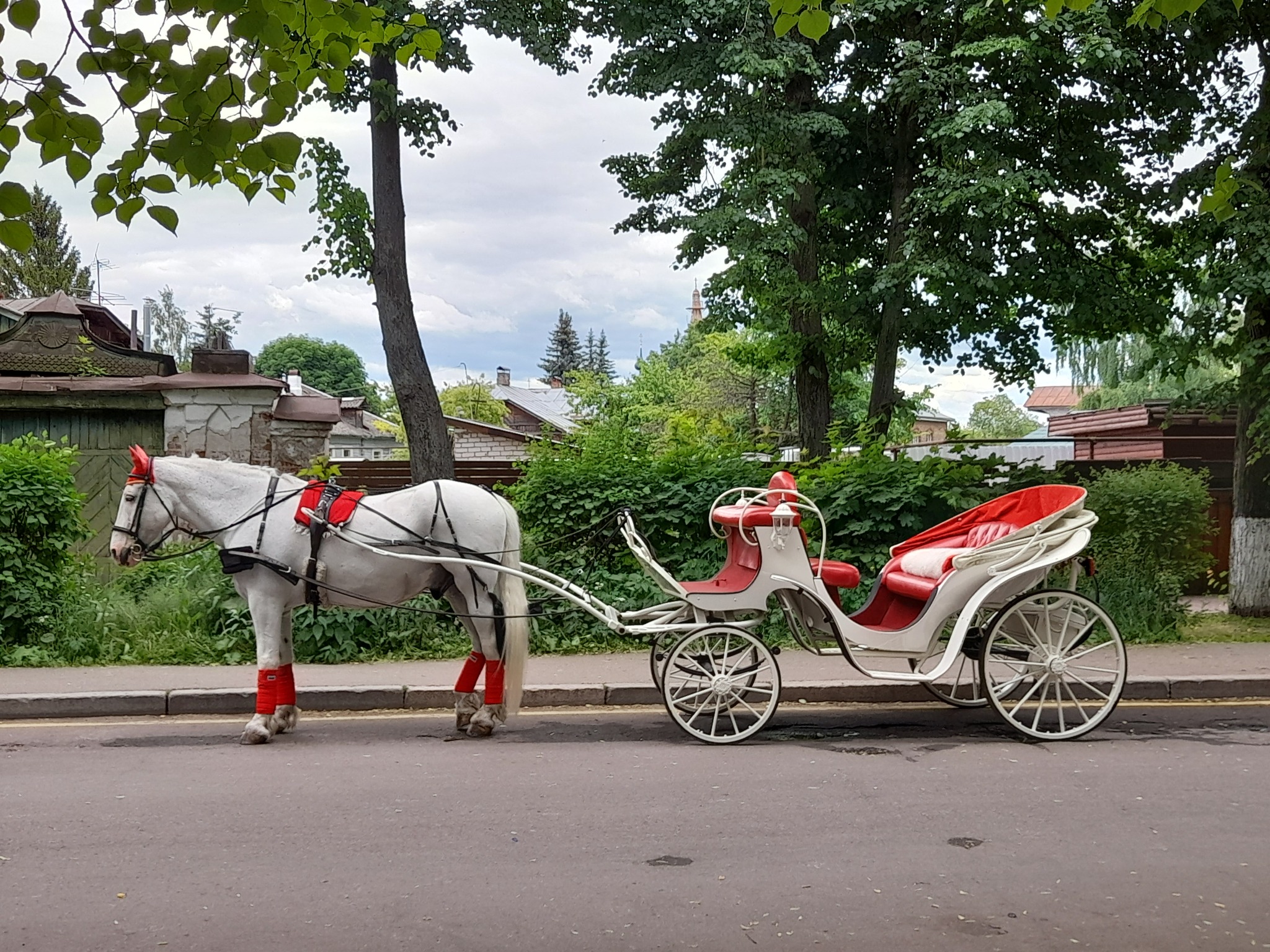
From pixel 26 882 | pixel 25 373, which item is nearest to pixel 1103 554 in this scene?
pixel 26 882

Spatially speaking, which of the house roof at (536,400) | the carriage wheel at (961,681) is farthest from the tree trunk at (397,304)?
the house roof at (536,400)

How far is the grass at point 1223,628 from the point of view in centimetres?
1125

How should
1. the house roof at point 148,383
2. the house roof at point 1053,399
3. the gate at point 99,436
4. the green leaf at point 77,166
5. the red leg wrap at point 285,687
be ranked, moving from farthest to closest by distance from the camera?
the house roof at point 1053,399
the gate at point 99,436
the house roof at point 148,383
the red leg wrap at point 285,687
the green leaf at point 77,166

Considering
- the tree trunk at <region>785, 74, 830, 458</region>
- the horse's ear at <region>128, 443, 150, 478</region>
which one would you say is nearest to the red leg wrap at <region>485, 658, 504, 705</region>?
the horse's ear at <region>128, 443, 150, 478</region>

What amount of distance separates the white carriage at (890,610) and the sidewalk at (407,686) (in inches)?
45.1

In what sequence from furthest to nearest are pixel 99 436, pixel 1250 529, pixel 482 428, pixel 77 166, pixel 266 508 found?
pixel 482 428
pixel 99 436
pixel 1250 529
pixel 266 508
pixel 77 166

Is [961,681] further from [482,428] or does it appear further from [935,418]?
[935,418]

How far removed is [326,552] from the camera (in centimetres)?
755

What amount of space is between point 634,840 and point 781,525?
2588 mm

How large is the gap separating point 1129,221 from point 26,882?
50.9 ft

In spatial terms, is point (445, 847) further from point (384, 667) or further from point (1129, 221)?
point (1129, 221)

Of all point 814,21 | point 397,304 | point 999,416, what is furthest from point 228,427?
point 999,416

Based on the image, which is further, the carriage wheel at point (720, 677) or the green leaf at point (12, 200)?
the carriage wheel at point (720, 677)

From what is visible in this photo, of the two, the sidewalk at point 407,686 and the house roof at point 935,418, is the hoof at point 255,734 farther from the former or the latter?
the house roof at point 935,418
